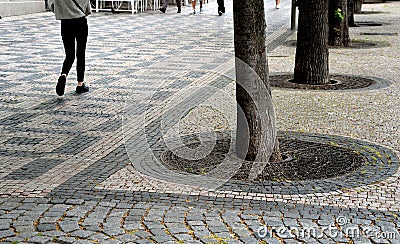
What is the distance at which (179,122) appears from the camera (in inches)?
321

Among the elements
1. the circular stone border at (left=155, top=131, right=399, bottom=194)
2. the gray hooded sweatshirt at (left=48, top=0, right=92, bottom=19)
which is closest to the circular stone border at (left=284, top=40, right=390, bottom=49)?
the gray hooded sweatshirt at (left=48, top=0, right=92, bottom=19)

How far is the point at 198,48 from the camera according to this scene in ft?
51.9

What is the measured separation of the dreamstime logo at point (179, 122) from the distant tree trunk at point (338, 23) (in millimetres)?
5040

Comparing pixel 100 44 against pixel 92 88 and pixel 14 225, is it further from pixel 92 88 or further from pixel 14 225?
pixel 14 225

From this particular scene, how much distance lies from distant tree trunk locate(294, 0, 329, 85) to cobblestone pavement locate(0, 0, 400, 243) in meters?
1.00

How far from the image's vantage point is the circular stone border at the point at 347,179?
221 inches

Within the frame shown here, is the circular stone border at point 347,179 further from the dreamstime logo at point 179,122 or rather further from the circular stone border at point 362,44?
the circular stone border at point 362,44

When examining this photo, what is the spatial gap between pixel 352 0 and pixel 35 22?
10.7 metres

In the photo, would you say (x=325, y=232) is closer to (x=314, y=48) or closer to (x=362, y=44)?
(x=314, y=48)

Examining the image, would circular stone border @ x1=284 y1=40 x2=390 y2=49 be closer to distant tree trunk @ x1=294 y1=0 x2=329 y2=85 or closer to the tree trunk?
distant tree trunk @ x1=294 y1=0 x2=329 y2=85

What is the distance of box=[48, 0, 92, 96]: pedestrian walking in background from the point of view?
31.0ft

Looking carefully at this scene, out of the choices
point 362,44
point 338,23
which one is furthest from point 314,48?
point 362,44

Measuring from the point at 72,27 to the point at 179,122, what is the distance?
99.2 inches

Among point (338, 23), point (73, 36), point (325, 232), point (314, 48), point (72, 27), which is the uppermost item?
point (72, 27)
